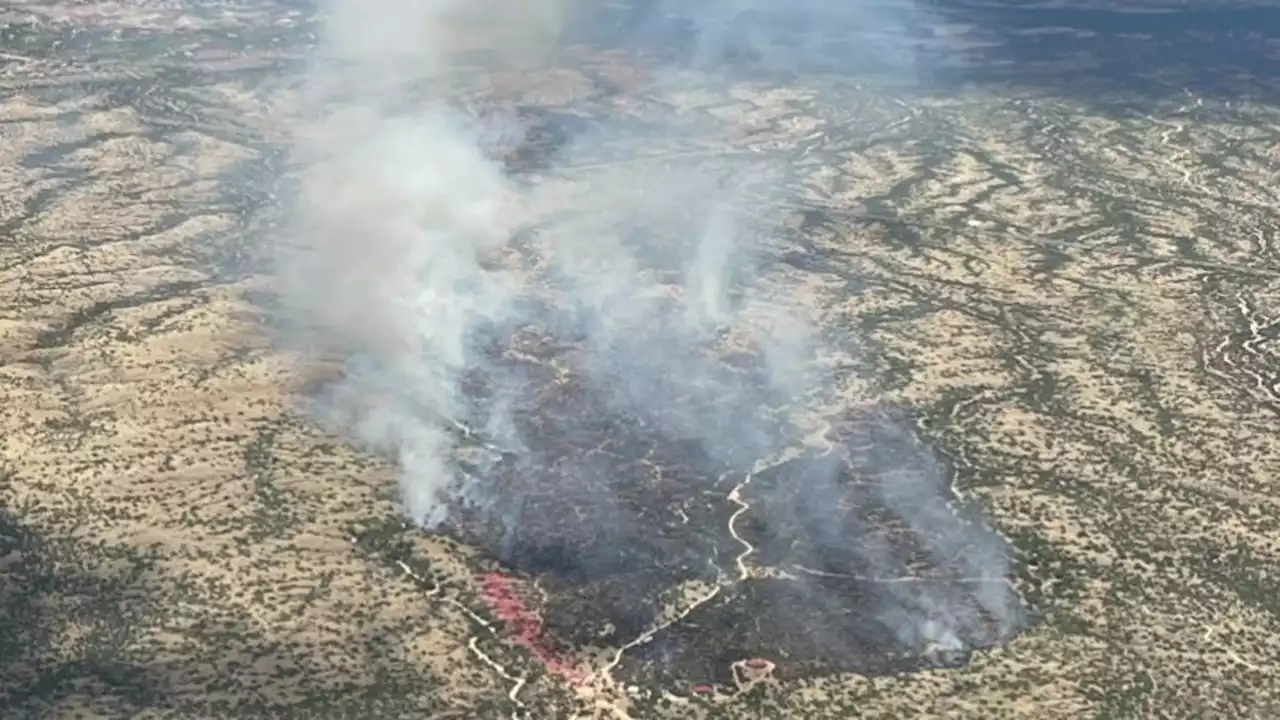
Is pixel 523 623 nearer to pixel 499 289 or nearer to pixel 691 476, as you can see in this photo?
pixel 691 476

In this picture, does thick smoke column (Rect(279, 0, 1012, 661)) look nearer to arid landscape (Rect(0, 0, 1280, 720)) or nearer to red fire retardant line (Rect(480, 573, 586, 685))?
A: arid landscape (Rect(0, 0, 1280, 720))

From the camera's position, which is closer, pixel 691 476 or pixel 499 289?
pixel 691 476

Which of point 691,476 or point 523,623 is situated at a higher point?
point 523,623

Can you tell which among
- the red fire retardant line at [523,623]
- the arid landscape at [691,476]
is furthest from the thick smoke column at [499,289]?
the red fire retardant line at [523,623]

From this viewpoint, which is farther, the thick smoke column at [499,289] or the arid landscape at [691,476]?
the thick smoke column at [499,289]

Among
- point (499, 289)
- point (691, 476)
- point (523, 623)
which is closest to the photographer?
point (523, 623)

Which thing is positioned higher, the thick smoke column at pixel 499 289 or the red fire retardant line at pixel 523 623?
the red fire retardant line at pixel 523 623

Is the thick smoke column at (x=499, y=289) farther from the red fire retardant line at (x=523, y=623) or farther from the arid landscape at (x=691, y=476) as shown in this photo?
the red fire retardant line at (x=523, y=623)

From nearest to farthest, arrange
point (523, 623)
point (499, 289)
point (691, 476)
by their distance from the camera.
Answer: point (523, 623)
point (691, 476)
point (499, 289)

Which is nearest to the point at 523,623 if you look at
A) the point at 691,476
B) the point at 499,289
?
the point at 691,476
